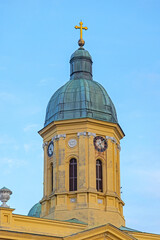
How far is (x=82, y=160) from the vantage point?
4775 cm

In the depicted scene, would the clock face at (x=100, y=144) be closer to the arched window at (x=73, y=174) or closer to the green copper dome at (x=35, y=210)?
the arched window at (x=73, y=174)

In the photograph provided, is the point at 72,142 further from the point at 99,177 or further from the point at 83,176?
the point at 99,177

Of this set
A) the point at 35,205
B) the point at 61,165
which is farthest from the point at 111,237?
the point at 35,205

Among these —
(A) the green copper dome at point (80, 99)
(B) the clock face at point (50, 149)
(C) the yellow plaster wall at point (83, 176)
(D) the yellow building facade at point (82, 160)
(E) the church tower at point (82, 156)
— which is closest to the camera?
(D) the yellow building facade at point (82, 160)

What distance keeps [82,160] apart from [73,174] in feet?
3.95

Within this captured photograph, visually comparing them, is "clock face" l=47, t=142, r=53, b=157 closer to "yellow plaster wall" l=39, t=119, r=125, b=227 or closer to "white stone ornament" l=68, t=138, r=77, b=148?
"yellow plaster wall" l=39, t=119, r=125, b=227

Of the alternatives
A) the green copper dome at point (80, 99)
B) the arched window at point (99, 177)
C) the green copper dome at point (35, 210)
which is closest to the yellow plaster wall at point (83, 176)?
the arched window at point (99, 177)

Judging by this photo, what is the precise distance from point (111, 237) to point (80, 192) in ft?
15.6

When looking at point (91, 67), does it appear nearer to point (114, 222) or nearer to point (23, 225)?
point (114, 222)

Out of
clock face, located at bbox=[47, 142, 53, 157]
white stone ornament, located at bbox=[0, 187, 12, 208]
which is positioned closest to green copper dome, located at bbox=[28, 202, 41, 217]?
clock face, located at bbox=[47, 142, 53, 157]

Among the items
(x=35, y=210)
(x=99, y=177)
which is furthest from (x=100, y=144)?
(x=35, y=210)

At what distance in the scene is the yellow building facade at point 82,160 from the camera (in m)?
46.3

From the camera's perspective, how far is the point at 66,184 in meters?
47.6

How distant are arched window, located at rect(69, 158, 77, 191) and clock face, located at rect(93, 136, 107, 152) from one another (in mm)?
1902
